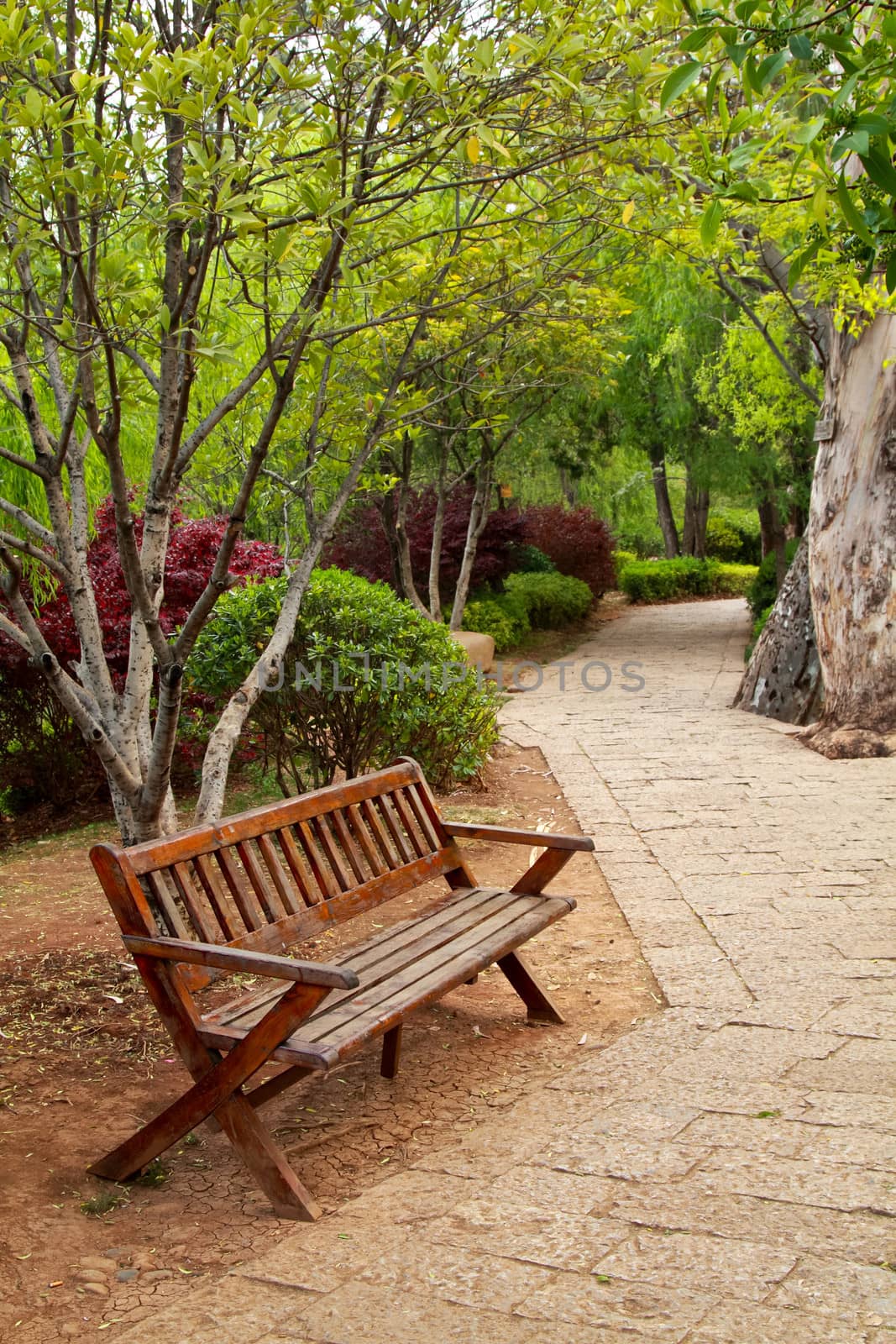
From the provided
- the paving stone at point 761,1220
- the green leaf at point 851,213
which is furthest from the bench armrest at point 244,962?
the green leaf at point 851,213

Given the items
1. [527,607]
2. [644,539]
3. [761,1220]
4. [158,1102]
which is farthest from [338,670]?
[644,539]

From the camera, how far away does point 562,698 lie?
Result: 47.3ft

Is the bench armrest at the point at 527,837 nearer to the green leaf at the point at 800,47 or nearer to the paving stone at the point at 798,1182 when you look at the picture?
the paving stone at the point at 798,1182

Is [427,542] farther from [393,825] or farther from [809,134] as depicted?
[809,134]

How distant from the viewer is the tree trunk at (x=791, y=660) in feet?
37.8

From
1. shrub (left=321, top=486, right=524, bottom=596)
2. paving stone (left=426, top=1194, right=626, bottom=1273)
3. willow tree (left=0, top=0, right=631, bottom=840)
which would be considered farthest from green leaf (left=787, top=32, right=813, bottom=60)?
shrub (left=321, top=486, right=524, bottom=596)

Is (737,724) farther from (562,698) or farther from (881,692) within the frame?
(562,698)

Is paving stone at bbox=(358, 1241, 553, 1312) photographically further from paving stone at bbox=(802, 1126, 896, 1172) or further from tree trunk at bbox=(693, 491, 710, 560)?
tree trunk at bbox=(693, 491, 710, 560)

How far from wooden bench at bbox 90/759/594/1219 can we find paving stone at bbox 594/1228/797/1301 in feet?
2.74

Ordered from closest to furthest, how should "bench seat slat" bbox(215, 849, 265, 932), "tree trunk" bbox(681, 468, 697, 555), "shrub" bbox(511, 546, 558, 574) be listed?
"bench seat slat" bbox(215, 849, 265, 932) → "shrub" bbox(511, 546, 558, 574) → "tree trunk" bbox(681, 468, 697, 555)

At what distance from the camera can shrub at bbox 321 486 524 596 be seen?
1853 centimetres

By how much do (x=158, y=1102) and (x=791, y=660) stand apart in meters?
9.21

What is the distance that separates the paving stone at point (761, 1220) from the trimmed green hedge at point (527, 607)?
14875 millimetres

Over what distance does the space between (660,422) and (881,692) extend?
10490mm
